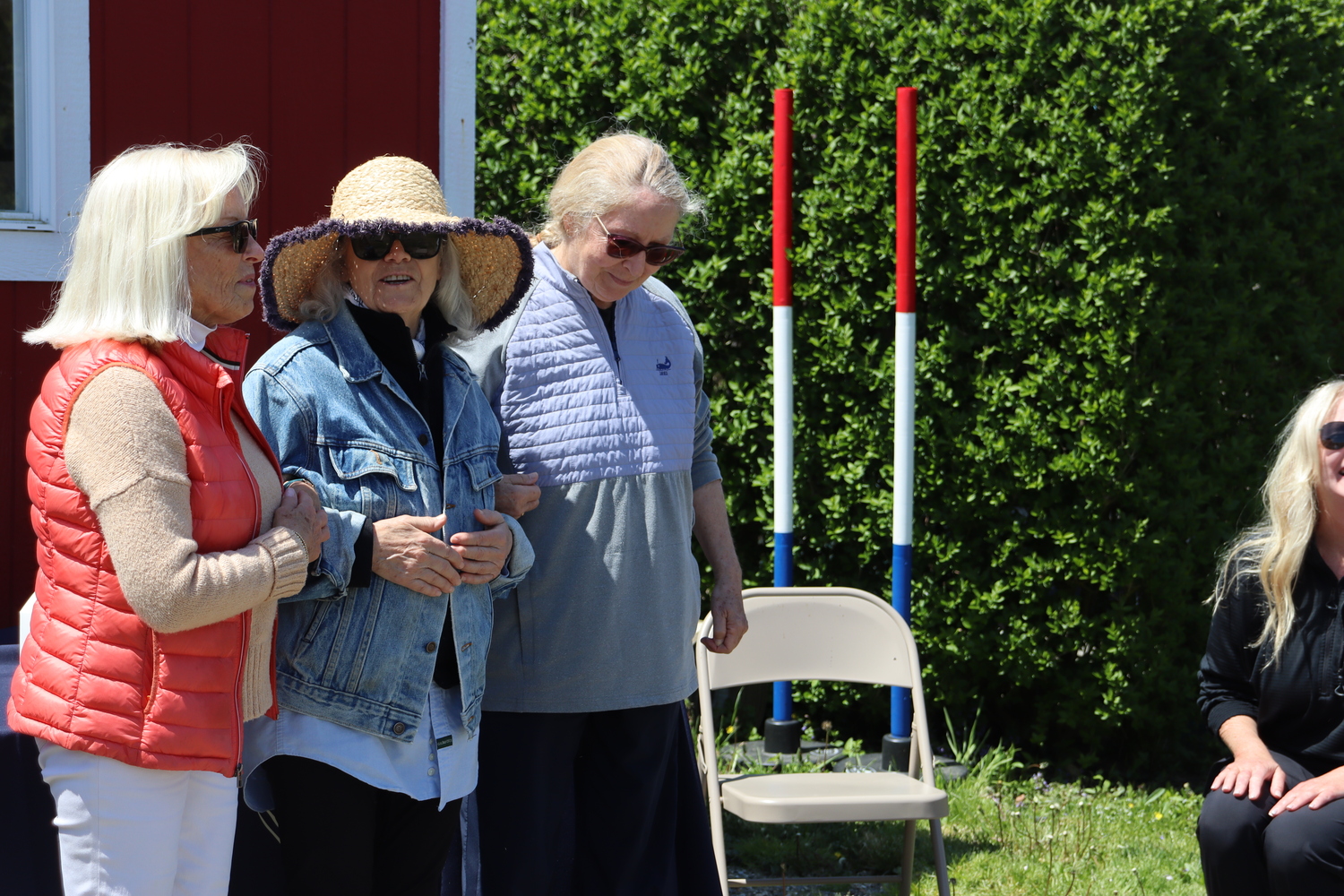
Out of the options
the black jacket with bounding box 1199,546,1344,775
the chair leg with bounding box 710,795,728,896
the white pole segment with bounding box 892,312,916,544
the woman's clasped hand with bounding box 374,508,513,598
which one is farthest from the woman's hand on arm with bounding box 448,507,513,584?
the white pole segment with bounding box 892,312,916,544

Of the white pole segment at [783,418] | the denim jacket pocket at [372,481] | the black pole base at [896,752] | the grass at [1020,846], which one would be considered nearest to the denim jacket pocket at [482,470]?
the denim jacket pocket at [372,481]

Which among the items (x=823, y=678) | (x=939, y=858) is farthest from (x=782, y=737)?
(x=939, y=858)

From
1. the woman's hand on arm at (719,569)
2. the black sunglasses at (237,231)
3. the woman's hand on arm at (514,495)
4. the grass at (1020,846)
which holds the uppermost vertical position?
the black sunglasses at (237,231)

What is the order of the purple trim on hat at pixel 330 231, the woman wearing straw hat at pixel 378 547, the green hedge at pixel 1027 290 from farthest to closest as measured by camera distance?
the green hedge at pixel 1027 290 → the purple trim on hat at pixel 330 231 → the woman wearing straw hat at pixel 378 547

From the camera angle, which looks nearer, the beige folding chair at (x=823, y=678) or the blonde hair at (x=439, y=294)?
the blonde hair at (x=439, y=294)

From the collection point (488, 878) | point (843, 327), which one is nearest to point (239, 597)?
point (488, 878)

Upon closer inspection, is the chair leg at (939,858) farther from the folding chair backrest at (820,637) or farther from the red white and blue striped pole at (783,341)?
the red white and blue striped pole at (783,341)

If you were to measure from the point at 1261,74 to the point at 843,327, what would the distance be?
75.6 inches

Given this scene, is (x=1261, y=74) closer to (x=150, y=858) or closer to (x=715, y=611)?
(x=715, y=611)

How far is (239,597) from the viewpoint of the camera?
1954 millimetres

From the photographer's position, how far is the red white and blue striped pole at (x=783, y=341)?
462cm

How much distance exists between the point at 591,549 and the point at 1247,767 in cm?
161

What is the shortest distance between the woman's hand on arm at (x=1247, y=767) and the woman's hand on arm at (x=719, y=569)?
3.83 feet

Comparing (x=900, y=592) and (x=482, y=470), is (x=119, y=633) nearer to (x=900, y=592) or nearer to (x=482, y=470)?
(x=482, y=470)
